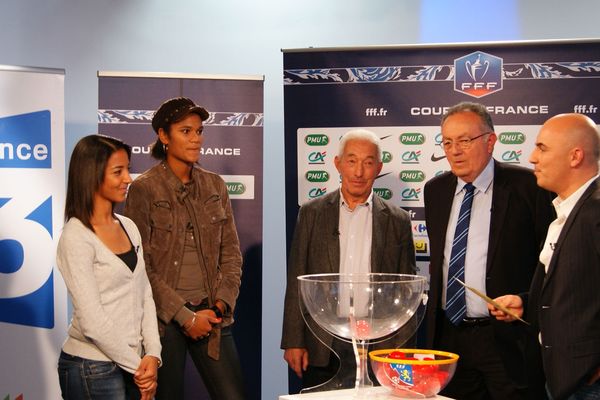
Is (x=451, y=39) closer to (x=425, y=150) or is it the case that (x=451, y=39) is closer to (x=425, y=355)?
(x=425, y=150)

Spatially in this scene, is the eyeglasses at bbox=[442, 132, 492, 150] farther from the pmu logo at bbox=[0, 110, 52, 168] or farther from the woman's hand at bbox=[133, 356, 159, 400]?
the pmu logo at bbox=[0, 110, 52, 168]

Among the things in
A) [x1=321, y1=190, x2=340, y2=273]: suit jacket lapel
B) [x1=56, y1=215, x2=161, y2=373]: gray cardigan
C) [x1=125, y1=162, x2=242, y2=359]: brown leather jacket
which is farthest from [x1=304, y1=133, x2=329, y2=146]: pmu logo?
[x1=56, y1=215, x2=161, y2=373]: gray cardigan

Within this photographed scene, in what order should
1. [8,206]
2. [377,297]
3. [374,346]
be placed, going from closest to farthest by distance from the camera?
1. [377,297]
2. [374,346]
3. [8,206]

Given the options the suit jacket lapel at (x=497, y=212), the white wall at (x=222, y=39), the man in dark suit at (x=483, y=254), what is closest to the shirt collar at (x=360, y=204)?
the man in dark suit at (x=483, y=254)

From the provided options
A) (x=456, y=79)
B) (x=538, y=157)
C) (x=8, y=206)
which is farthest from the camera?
(x=456, y=79)

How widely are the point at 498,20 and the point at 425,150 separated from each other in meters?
1.30

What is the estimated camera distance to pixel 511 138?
4.50 meters

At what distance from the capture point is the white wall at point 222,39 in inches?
215

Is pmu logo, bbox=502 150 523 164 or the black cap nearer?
the black cap

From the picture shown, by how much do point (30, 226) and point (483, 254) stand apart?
2242mm

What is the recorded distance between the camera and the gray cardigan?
302 centimetres

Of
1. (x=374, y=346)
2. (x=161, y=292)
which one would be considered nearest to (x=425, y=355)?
(x=374, y=346)

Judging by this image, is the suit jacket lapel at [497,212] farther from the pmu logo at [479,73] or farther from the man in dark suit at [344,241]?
the pmu logo at [479,73]

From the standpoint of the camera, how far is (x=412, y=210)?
4.57m
